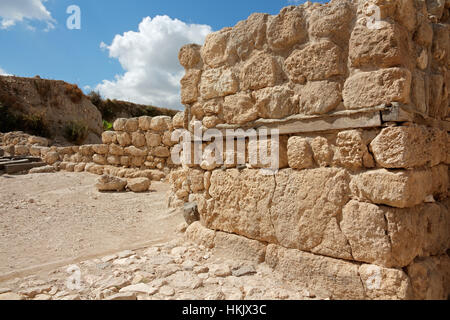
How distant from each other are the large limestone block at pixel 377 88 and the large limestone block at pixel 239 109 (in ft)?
2.73

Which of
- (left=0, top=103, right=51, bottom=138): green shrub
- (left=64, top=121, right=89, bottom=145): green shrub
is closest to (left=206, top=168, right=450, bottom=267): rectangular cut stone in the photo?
(left=64, top=121, right=89, bottom=145): green shrub

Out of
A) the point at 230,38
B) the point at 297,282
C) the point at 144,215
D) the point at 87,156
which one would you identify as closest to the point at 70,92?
the point at 87,156

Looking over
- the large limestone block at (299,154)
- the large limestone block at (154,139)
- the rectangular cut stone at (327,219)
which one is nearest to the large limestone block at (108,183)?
the large limestone block at (154,139)

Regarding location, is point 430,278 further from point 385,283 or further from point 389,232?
point 389,232

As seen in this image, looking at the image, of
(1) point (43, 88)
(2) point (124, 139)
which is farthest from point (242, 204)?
(1) point (43, 88)

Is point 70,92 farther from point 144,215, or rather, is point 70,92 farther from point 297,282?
point 297,282

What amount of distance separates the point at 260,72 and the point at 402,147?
1.29 m

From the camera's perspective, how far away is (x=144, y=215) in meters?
4.61

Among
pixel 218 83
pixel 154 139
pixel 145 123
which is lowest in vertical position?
pixel 154 139

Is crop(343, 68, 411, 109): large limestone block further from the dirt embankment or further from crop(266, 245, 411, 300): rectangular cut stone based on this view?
the dirt embankment

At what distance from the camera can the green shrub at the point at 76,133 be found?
632 inches

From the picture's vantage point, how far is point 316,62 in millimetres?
2250

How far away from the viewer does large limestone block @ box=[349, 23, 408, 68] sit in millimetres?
1905
